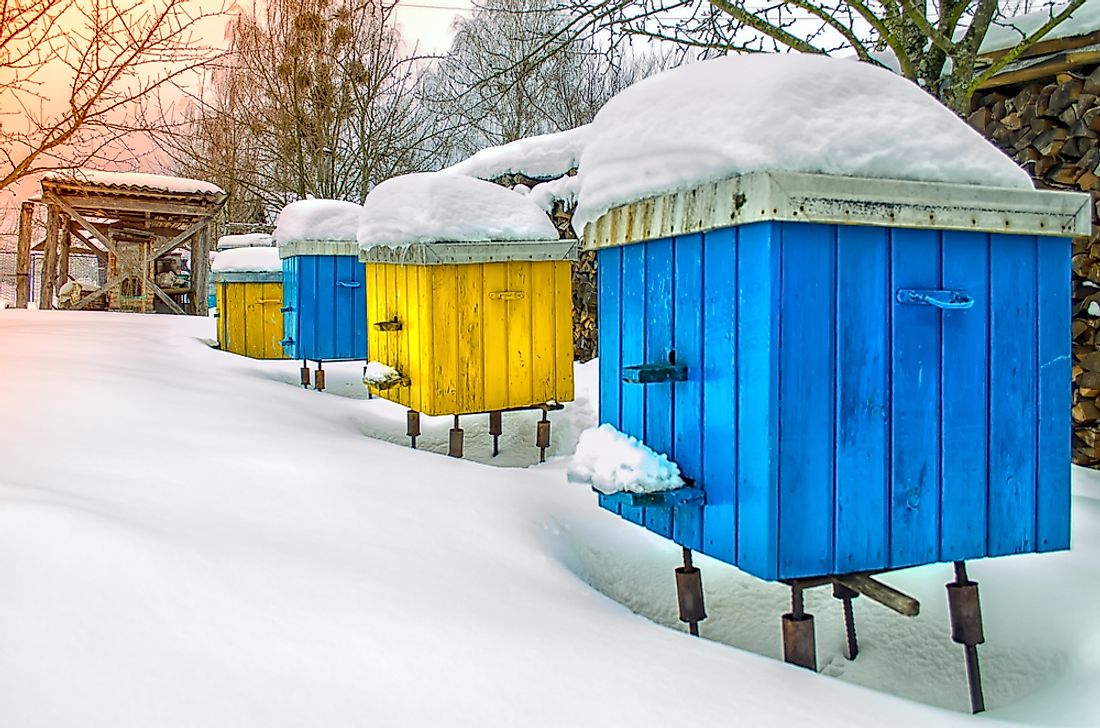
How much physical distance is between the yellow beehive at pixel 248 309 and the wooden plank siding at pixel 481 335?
358cm

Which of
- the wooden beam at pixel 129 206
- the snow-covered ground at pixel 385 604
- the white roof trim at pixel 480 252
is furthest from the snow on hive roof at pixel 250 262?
the wooden beam at pixel 129 206

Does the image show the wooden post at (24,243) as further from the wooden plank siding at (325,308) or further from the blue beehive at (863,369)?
the blue beehive at (863,369)

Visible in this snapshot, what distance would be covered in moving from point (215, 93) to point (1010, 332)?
15.7 meters

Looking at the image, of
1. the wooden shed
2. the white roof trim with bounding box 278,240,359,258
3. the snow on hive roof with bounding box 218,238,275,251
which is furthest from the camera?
the snow on hive roof with bounding box 218,238,275,251

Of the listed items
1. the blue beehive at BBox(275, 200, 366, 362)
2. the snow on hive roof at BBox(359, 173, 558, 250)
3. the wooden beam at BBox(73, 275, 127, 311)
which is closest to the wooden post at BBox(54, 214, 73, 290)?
the wooden beam at BBox(73, 275, 127, 311)

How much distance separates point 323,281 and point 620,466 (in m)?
4.26

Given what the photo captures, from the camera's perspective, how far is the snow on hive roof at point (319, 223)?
5.85 m

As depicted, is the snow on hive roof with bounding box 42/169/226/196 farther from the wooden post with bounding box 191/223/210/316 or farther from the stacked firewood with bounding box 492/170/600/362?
the stacked firewood with bounding box 492/170/600/362

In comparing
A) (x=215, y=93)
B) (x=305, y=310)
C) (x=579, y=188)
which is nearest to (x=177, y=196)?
(x=215, y=93)

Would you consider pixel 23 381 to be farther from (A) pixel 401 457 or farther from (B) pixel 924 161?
(B) pixel 924 161

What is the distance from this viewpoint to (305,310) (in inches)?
233

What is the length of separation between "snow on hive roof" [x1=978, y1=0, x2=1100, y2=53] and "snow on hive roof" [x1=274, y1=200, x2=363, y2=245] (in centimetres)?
398

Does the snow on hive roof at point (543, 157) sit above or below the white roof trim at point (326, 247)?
above

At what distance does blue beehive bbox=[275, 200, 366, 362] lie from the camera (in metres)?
5.86
